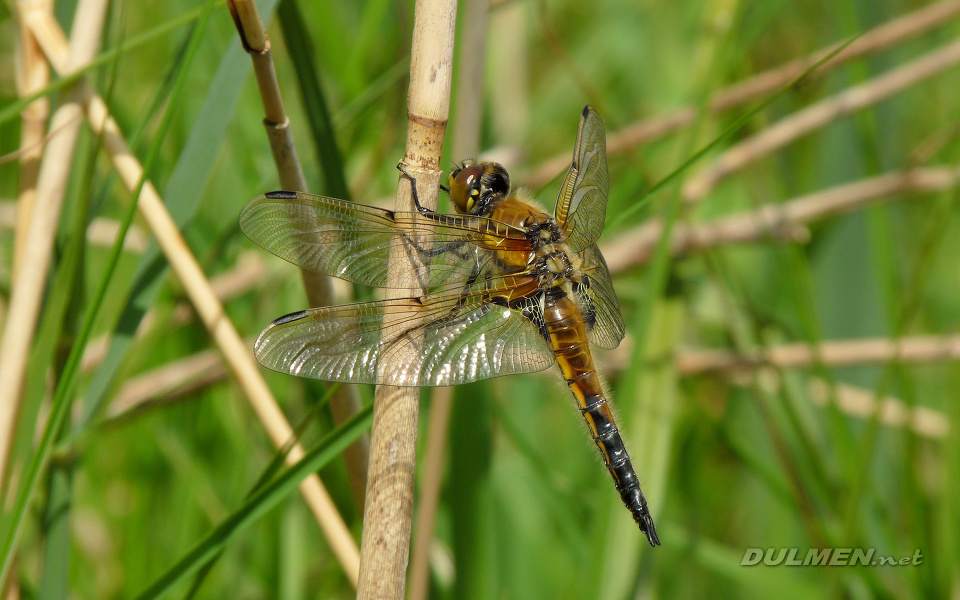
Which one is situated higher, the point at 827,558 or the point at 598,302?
the point at 598,302

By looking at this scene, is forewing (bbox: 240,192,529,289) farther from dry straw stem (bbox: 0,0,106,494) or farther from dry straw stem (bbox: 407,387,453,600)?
dry straw stem (bbox: 0,0,106,494)

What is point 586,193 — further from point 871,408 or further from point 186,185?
point 871,408

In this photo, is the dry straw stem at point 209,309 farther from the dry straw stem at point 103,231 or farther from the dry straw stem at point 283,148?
the dry straw stem at point 103,231

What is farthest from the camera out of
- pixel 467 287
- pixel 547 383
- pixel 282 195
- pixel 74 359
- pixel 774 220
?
pixel 547 383

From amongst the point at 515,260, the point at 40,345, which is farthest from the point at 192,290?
the point at 515,260

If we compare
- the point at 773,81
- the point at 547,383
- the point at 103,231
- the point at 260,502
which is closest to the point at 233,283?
the point at 103,231

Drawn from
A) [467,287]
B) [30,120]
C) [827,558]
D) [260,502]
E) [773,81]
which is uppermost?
[773,81]
